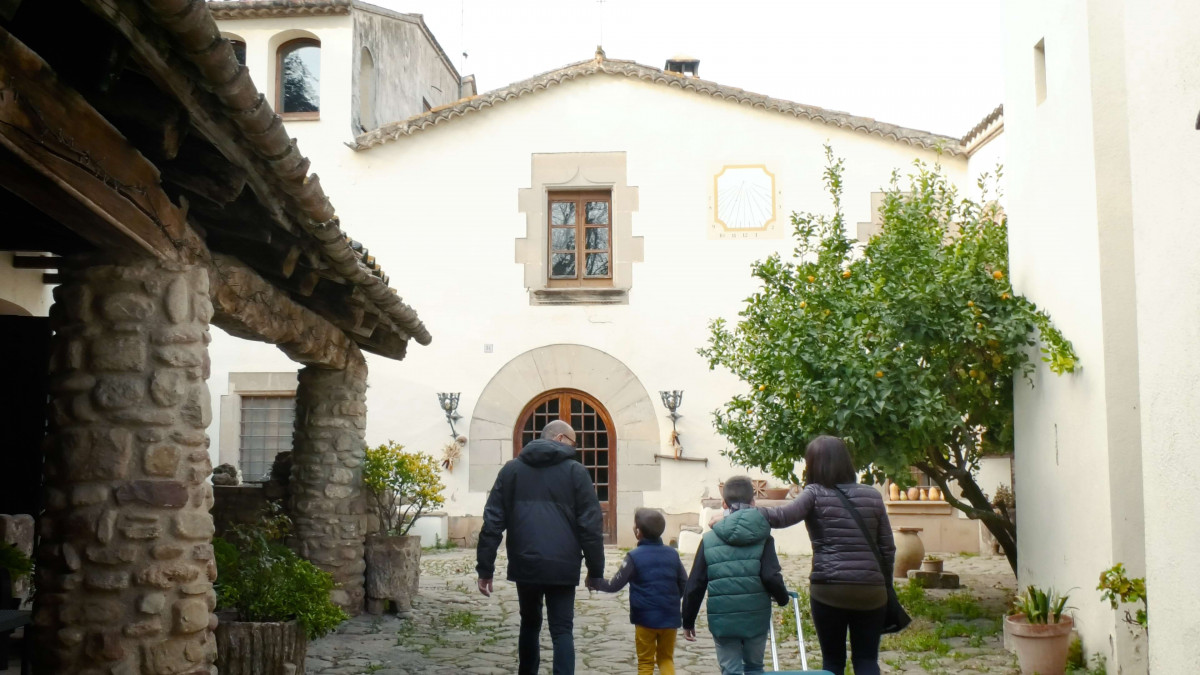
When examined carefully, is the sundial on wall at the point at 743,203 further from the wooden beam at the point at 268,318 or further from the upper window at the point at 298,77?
the wooden beam at the point at 268,318

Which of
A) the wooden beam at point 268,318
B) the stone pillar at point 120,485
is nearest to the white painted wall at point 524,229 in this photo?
the wooden beam at point 268,318

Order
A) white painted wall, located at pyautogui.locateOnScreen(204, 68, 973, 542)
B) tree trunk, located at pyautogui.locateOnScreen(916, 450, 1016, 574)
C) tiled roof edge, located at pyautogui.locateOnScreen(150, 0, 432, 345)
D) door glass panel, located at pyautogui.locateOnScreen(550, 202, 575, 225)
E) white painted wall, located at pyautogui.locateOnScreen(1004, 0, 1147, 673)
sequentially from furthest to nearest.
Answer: door glass panel, located at pyautogui.locateOnScreen(550, 202, 575, 225) < white painted wall, located at pyautogui.locateOnScreen(204, 68, 973, 542) < tree trunk, located at pyautogui.locateOnScreen(916, 450, 1016, 574) < white painted wall, located at pyautogui.locateOnScreen(1004, 0, 1147, 673) < tiled roof edge, located at pyautogui.locateOnScreen(150, 0, 432, 345)

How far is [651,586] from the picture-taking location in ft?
17.6

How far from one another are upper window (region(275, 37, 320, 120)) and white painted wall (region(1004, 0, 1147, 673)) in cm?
970

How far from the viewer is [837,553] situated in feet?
A: 15.0

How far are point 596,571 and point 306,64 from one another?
1092 cm

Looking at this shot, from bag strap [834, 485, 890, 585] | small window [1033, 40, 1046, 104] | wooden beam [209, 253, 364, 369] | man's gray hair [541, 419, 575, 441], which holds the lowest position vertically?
bag strap [834, 485, 890, 585]

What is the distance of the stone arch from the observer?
13.5 meters

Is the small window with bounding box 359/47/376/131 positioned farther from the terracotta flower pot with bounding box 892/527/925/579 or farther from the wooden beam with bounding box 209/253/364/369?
the terracotta flower pot with bounding box 892/527/925/579

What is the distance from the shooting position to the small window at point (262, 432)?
13914 millimetres

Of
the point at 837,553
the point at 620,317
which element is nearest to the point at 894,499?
the point at 620,317

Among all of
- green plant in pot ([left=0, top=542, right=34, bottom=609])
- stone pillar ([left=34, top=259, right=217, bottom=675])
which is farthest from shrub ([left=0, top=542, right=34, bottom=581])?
stone pillar ([left=34, top=259, right=217, bottom=675])

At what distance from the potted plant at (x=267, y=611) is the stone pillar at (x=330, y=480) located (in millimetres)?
1660

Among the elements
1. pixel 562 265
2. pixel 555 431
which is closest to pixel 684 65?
pixel 562 265
